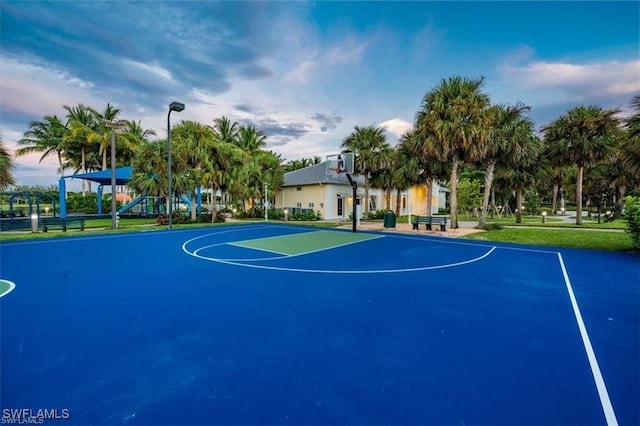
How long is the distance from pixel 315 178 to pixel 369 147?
636 centimetres

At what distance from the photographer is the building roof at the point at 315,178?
29.1 m

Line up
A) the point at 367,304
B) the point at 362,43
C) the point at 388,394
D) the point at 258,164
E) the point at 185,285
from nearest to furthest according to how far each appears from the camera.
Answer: the point at 388,394 < the point at 367,304 < the point at 185,285 < the point at 362,43 < the point at 258,164

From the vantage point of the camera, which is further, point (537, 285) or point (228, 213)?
point (228, 213)

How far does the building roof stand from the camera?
29.1 m

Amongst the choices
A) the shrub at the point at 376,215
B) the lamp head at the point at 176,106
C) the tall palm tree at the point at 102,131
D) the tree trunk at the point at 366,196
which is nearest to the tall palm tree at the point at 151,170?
the lamp head at the point at 176,106

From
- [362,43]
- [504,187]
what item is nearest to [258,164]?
[362,43]

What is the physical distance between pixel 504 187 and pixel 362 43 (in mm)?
17097

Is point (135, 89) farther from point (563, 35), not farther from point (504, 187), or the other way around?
point (504, 187)

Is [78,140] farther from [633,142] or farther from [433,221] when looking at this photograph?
[633,142]

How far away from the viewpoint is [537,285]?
7.31m

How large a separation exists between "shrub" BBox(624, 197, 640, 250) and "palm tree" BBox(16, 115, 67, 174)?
51.2 m

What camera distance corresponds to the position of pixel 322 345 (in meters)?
4.14

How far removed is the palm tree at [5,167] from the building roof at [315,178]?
2103cm

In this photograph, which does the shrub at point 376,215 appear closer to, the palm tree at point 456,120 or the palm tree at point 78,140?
the palm tree at point 456,120
